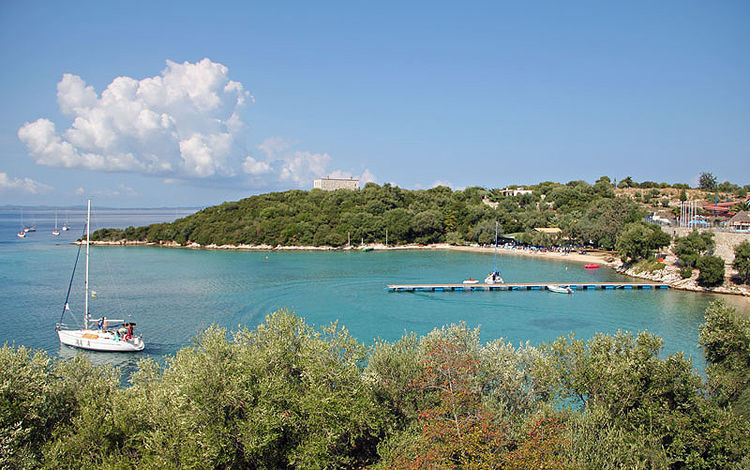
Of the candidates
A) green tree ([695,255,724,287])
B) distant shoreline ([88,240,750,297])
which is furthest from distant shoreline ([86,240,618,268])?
green tree ([695,255,724,287])

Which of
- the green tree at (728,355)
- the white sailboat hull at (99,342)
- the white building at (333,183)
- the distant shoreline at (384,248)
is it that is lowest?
the white sailboat hull at (99,342)

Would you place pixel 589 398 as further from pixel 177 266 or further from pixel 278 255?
pixel 278 255

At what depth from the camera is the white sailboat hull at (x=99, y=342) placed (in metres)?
25.5

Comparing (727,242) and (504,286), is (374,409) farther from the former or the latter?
(727,242)

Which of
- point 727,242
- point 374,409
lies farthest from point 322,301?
point 727,242

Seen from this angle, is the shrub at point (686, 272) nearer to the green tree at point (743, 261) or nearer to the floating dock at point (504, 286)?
the floating dock at point (504, 286)

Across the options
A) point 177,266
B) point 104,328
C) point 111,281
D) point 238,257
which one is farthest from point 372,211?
point 104,328

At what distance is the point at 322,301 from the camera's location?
128 feet

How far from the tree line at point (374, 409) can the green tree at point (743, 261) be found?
107ft

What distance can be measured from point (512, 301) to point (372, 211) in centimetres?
4890

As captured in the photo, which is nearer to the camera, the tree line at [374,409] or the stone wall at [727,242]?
the tree line at [374,409]

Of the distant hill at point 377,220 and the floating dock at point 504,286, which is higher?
the distant hill at point 377,220

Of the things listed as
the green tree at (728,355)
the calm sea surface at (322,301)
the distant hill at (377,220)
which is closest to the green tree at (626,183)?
the distant hill at (377,220)

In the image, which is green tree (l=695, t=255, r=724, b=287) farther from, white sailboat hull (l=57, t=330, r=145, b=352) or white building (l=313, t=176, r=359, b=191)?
white building (l=313, t=176, r=359, b=191)
